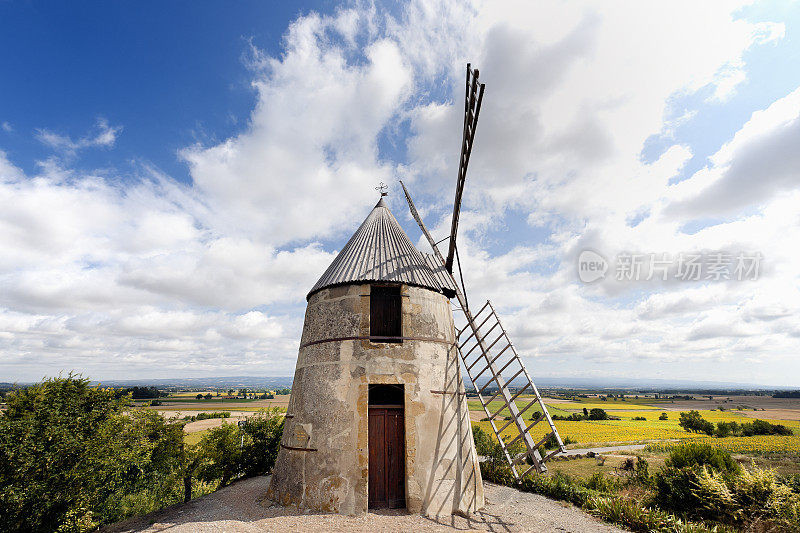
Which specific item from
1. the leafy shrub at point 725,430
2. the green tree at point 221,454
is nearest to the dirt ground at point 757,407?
the leafy shrub at point 725,430

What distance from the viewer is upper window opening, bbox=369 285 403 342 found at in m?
12.2

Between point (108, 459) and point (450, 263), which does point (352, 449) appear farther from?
point (450, 263)

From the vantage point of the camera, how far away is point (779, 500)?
10.5m

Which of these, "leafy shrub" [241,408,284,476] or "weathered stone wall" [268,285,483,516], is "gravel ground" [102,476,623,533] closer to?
"weathered stone wall" [268,285,483,516]

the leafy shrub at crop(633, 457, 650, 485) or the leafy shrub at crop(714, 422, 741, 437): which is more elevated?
the leafy shrub at crop(633, 457, 650, 485)

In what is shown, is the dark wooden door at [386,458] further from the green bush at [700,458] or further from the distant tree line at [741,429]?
the distant tree line at [741,429]

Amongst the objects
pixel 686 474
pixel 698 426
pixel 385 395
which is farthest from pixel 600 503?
pixel 698 426

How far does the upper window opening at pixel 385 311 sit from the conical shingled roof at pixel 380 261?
59cm

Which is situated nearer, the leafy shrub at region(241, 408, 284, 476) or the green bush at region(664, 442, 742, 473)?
the green bush at region(664, 442, 742, 473)

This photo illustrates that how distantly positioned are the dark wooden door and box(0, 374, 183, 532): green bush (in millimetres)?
7248

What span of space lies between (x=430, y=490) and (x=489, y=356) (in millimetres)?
4600

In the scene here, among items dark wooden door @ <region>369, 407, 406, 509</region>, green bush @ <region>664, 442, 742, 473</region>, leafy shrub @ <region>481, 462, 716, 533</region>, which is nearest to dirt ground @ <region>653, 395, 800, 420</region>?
green bush @ <region>664, 442, 742, 473</region>

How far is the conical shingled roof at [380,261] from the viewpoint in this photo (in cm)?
1216

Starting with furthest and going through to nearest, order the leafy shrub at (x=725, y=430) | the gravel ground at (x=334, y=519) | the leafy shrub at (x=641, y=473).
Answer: the leafy shrub at (x=725, y=430) → the leafy shrub at (x=641, y=473) → the gravel ground at (x=334, y=519)
